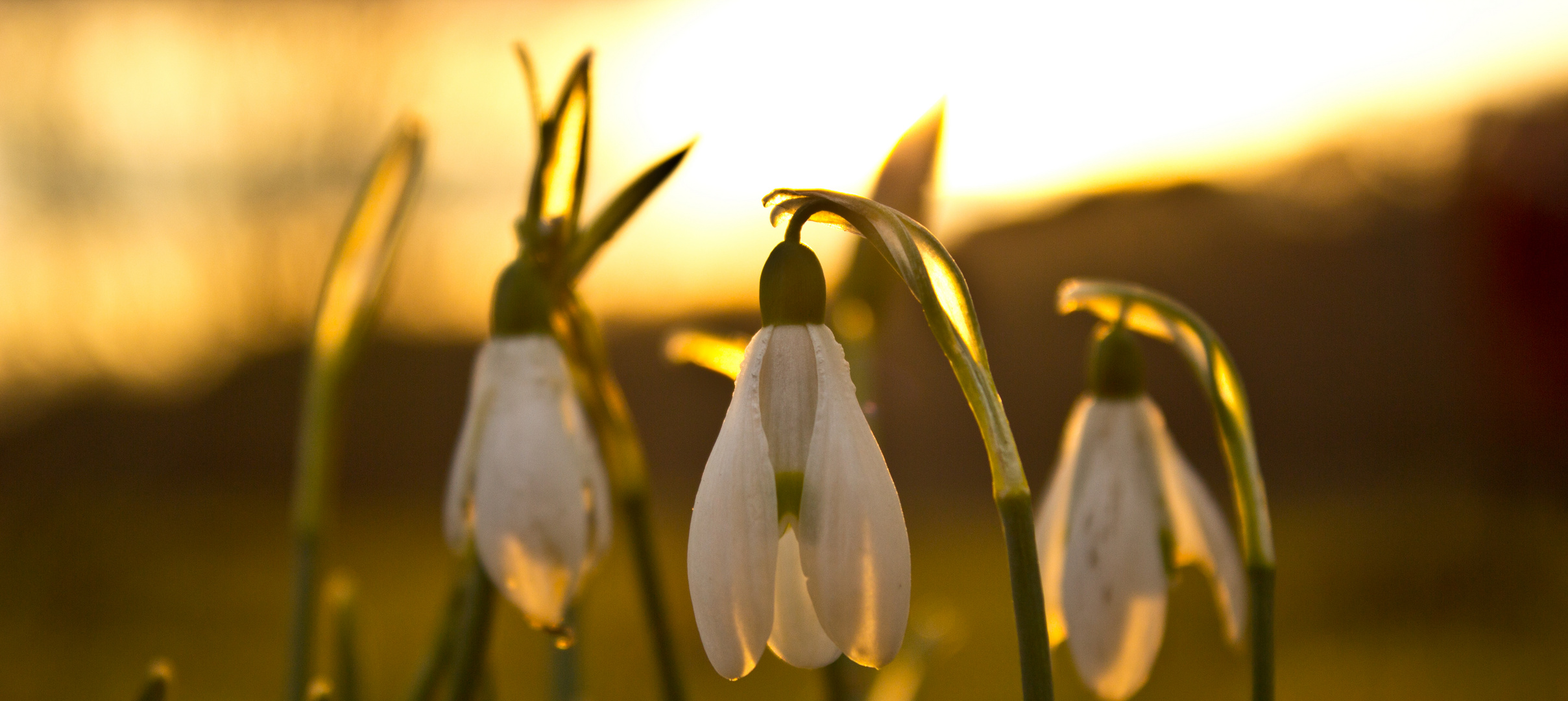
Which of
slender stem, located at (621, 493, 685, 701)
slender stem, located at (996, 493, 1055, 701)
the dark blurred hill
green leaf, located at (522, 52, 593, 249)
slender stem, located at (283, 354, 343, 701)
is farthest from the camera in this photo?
the dark blurred hill

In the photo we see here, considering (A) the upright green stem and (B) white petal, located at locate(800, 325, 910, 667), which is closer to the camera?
(B) white petal, located at locate(800, 325, 910, 667)

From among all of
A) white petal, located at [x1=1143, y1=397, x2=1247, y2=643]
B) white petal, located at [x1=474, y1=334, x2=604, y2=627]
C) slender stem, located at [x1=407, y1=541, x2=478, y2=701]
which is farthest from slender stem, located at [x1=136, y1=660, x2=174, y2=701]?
white petal, located at [x1=1143, y1=397, x2=1247, y2=643]

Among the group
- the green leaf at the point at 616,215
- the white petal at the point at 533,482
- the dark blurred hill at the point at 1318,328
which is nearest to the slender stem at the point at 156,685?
the white petal at the point at 533,482

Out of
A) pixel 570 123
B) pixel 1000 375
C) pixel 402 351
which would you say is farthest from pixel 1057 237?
pixel 570 123

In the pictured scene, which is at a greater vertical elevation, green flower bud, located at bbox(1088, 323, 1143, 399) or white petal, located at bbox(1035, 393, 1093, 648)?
green flower bud, located at bbox(1088, 323, 1143, 399)

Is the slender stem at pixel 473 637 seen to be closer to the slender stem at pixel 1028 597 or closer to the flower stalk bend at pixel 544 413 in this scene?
the flower stalk bend at pixel 544 413

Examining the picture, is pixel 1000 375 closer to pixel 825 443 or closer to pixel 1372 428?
pixel 1372 428

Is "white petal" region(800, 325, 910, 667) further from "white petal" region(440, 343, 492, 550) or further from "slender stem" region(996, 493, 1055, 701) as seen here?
"white petal" region(440, 343, 492, 550)

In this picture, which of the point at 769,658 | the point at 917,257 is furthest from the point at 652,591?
the point at 769,658

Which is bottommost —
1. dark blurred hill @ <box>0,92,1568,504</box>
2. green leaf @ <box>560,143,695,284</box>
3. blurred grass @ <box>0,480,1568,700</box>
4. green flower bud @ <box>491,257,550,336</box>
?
blurred grass @ <box>0,480,1568,700</box>
